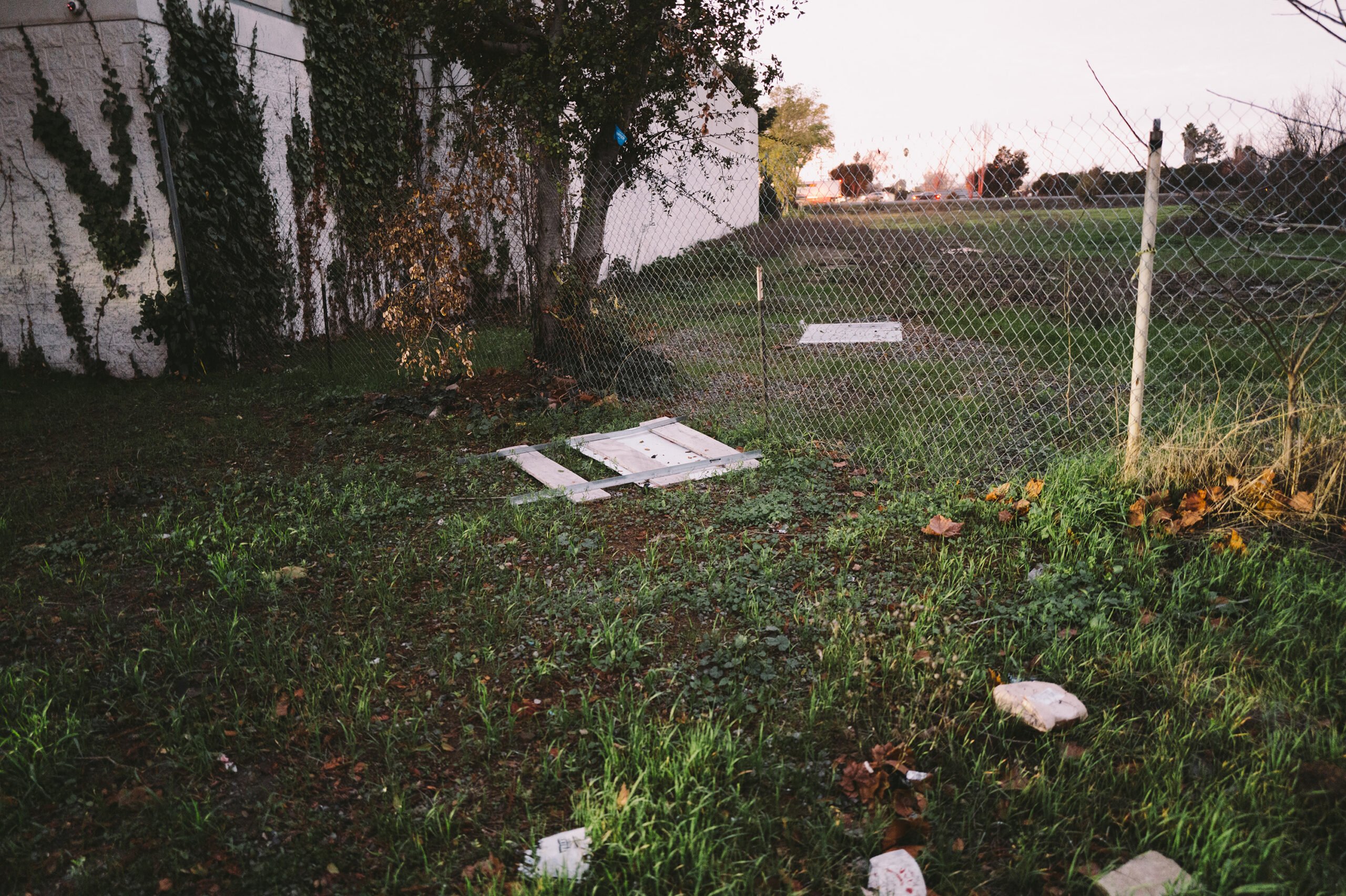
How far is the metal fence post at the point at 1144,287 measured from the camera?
3.42m

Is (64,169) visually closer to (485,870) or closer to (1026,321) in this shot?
(485,870)

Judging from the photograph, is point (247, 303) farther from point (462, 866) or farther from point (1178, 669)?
point (1178, 669)

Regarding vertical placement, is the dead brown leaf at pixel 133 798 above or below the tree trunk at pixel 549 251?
below

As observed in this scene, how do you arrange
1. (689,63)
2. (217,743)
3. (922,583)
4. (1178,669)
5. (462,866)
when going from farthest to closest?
(689,63) → (922,583) → (1178,669) → (217,743) → (462,866)

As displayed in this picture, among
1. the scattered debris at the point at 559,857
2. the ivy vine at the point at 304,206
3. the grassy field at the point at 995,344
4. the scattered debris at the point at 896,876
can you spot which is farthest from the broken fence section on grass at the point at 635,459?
the ivy vine at the point at 304,206

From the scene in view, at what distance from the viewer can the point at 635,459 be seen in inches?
194

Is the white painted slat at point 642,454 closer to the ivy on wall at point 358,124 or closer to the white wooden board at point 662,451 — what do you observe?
the white wooden board at point 662,451

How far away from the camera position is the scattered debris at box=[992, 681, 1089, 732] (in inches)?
91.7

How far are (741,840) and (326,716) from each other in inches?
51.9

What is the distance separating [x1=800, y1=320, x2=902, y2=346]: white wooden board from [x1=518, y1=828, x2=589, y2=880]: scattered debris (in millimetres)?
6290

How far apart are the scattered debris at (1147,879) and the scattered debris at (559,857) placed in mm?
1180

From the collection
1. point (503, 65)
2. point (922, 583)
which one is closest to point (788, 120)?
point (503, 65)

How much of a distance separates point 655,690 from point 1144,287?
8.89 ft

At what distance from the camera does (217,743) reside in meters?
2.34
